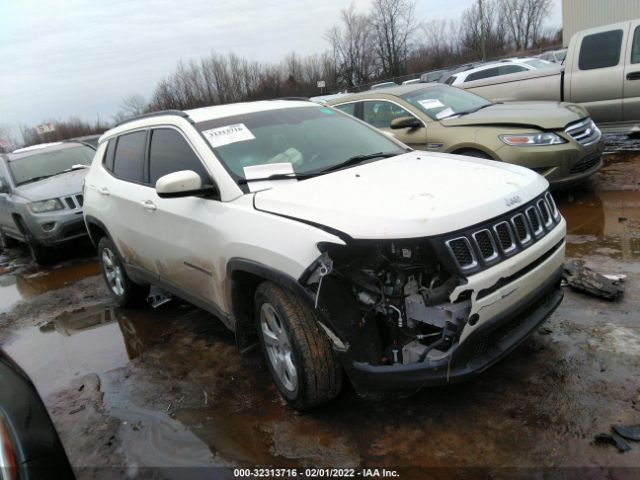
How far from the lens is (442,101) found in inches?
272

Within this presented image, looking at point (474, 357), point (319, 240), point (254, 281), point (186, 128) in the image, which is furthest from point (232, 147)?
point (474, 357)

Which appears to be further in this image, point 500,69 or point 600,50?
point 500,69

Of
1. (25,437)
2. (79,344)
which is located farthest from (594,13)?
(25,437)

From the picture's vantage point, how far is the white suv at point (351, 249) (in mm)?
2436

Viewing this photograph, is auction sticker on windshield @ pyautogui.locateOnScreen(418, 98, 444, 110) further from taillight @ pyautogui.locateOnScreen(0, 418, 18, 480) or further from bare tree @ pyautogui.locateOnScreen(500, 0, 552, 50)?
bare tree @ pyautogui.locateOnScreen(500, 0, 552, 50)

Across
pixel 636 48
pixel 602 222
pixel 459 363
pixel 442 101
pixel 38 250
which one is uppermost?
pixel 636 48

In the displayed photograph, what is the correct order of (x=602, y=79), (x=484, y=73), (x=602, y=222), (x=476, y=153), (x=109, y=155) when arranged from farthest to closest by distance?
1. (x=484, y=73)
2. (x=602, y=79)
3. (x=476, y=153)
4. (x=602, y=222)
5. (x=109, y=155)

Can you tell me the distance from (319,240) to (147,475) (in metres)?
1.62

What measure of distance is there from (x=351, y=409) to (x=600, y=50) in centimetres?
771

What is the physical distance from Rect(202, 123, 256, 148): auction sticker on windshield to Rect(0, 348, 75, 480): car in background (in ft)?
6.52

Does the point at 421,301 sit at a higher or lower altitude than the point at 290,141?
lower

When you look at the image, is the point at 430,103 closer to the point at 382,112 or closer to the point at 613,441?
the point at 382,112

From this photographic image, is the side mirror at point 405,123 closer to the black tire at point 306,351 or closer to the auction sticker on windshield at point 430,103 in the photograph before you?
the auction sticker on windshield at point 430,103

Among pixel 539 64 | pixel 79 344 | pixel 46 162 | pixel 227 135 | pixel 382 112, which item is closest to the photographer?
pixel 227 135
